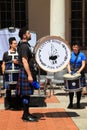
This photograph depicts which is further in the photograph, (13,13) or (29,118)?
(13,13)

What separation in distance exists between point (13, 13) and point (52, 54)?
29.3 ft

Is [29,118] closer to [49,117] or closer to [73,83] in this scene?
[49,117]

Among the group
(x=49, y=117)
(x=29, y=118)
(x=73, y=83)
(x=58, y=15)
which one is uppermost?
(x=58, y=15)

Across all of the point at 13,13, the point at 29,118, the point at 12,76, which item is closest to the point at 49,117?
the point at 29,118

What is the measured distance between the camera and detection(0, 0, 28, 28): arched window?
61.9ft

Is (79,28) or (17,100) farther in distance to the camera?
(79,28)

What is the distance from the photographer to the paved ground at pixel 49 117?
9.30m

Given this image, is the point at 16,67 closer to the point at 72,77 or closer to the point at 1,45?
the point at 72,77

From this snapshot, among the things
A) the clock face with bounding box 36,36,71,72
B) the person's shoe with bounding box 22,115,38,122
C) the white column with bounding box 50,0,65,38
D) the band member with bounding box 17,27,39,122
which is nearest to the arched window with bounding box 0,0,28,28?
the white column with bounding box 50,0,65,38

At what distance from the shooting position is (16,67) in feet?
37.2

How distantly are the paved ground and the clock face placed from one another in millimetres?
1077

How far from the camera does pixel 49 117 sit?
1037 centimetres

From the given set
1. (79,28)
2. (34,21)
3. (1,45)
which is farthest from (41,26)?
(1,45)

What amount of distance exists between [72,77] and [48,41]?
1.20 meters
